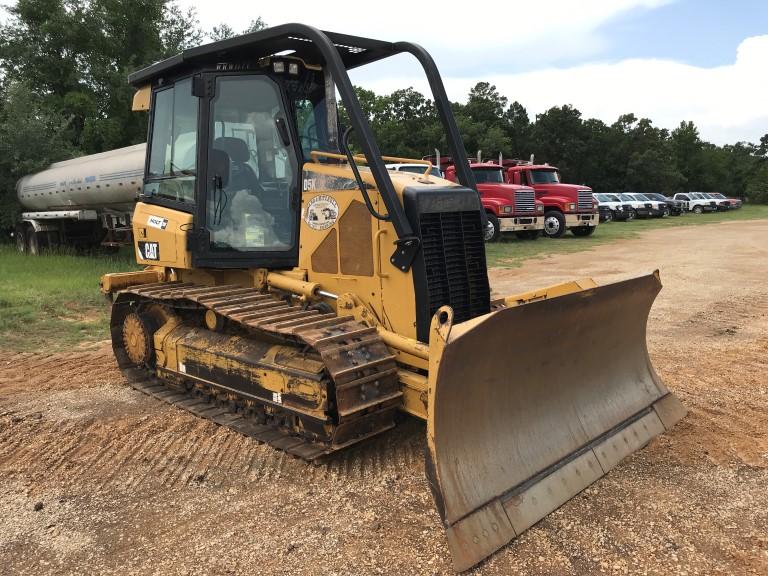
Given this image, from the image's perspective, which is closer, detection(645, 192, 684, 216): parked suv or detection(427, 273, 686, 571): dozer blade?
detection(427, 273, 686, 571): dozer blade

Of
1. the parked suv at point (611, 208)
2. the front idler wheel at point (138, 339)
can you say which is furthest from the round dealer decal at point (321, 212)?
the parked suv at point (611, 208)

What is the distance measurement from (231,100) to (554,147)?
59.4 m

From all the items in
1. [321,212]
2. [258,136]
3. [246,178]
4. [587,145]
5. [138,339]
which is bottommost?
[138,339]

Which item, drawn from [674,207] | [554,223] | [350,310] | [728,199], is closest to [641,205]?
[674,207]

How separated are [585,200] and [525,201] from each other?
3030mm

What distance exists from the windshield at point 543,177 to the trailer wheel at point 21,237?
16.0 m

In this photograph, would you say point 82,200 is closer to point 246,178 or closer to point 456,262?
point 246,178

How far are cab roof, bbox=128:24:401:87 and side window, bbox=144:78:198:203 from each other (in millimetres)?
222

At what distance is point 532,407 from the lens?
3859 millimetres

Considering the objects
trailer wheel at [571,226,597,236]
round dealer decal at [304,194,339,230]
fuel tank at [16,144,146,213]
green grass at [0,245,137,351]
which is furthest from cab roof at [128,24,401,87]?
trailer wheel at [571,226,597,236]

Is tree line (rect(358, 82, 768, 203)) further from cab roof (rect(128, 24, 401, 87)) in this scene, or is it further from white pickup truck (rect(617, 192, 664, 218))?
cab roof (rect(128, 24, 401, 87))

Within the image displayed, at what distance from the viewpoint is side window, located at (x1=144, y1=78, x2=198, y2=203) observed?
17.4 feet

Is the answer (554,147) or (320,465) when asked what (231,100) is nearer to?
(320,465)

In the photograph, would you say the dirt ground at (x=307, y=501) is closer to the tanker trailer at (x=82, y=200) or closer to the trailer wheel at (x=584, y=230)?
the tanker trailer at (x=82, y=200)
